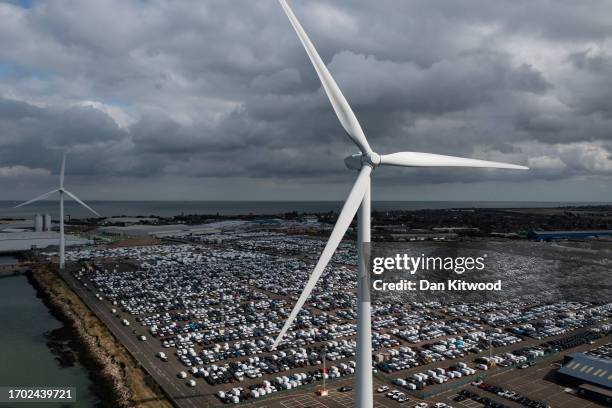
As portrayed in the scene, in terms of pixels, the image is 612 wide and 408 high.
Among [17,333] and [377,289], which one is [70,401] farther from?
[377,289]

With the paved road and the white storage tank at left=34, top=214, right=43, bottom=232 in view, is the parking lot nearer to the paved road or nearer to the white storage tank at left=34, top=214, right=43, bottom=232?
the paved road

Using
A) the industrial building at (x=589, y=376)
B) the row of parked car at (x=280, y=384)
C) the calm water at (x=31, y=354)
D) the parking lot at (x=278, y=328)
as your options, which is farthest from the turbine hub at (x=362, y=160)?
the calm water at (x=31, y=354)

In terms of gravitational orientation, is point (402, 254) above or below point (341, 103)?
below

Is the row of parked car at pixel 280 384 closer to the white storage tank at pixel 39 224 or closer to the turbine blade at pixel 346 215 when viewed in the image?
the turbine blade at pixel 346 215

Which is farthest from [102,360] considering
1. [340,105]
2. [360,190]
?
[340,105]

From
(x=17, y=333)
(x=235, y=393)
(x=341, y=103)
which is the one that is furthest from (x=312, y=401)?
(x=17, y=333)

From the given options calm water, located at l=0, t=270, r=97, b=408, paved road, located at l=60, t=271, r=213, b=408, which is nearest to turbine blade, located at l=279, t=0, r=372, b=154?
paved road, located at l=60, t=271, r=213, b=408
